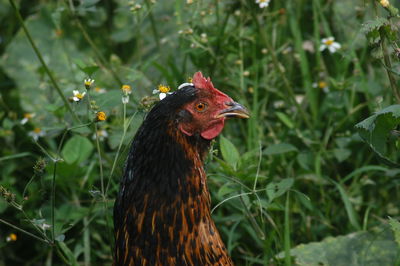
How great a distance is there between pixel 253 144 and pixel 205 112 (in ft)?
4.12

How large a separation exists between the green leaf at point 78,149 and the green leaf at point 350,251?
1.07 metres

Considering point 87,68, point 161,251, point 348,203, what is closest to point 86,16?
point 87,68

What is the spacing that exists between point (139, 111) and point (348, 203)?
1.10 metres

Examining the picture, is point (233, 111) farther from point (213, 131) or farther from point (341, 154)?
point (341, 154)

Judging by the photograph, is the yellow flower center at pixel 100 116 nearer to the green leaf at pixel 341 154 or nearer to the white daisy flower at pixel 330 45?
the green leaf at pixel 341 154

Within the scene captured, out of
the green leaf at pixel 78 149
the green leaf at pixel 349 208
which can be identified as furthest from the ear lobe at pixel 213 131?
the green leaf at pixel 78 149

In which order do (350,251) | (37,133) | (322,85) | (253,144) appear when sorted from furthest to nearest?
(322,85) < (37,133) < (253,144) < (350,251)

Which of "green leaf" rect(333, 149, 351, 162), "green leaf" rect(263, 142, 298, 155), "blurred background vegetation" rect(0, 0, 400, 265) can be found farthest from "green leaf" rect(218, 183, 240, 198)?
"green leaf" rect(333, 149, 351, 162)

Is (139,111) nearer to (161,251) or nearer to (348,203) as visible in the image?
(161,251)

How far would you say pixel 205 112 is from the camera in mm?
2301

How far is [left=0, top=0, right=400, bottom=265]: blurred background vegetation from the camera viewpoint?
297 centimetres

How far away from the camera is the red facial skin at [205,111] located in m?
2.28

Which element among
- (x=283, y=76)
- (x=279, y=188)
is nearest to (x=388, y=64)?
(x=279, y=188)

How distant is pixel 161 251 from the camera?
7.38ft
